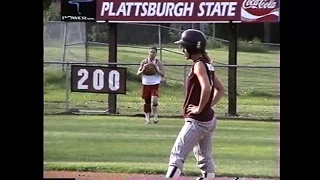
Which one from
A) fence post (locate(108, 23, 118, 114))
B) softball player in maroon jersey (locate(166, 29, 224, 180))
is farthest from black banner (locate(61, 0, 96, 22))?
softball player in maroon jersey (locate(166, 29, 224, 180))

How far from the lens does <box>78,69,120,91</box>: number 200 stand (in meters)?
7.29

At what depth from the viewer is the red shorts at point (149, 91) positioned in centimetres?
833

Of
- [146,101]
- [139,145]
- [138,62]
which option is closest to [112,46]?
[138,62]

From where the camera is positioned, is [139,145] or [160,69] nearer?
[139,145]

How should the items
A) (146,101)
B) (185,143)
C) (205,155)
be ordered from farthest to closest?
(146,101) → (205,155) → (185,143)

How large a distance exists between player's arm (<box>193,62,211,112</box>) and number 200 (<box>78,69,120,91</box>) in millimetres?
2165

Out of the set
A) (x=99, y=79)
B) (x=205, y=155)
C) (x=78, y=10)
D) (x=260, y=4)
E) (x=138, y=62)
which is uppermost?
(x=260, y=4)

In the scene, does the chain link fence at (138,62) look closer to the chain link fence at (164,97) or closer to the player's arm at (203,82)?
the chain link fence at (164,97)

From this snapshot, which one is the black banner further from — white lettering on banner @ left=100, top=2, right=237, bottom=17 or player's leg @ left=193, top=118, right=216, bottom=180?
player's leg @ left=193, top=118, right=216, bottom=180

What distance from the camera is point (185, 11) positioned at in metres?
8.01

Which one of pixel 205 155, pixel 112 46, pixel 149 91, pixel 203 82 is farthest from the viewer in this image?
pixel 112 46

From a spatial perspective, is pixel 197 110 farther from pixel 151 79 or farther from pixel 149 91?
pixel 149 91

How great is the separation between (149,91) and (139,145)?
0.68 m
